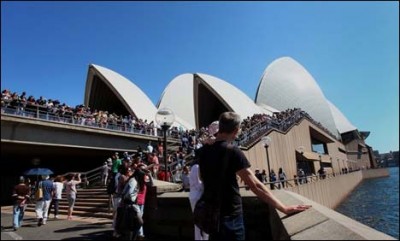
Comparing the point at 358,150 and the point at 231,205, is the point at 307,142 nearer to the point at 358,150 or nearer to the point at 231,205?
the point at 231,205

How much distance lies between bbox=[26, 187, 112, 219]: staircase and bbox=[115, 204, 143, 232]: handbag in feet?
17.3

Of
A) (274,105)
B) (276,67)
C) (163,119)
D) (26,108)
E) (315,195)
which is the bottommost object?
(315,195)

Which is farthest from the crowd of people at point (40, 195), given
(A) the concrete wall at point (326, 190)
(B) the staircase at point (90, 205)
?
(A) the concrete wall at point (326, 190)

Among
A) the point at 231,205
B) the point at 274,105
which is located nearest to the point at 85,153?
the point at 231,205

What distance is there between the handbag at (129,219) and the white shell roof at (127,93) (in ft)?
96.8

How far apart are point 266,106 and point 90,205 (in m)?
47.3

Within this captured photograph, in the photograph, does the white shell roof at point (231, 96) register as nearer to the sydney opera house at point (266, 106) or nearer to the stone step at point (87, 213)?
the sydney opera house at point (266, 106)

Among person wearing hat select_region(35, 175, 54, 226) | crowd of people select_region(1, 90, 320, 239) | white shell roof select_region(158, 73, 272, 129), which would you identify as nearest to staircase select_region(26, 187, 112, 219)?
crowd of people select_region(1, 90, 320, 239)

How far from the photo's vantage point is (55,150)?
18375mm

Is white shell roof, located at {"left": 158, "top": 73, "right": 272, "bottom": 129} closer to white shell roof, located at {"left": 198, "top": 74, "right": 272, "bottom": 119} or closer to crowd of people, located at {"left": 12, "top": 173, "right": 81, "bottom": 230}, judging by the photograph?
white shell roof, located at {"left": 198, "top": 74, "right": 272, "bottom": 119}

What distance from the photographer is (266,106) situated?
5756cm

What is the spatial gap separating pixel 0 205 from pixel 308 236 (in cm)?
401

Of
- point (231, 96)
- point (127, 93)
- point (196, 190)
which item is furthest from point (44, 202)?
point (231, 96)

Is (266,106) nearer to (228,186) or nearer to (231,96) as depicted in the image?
(231,96)
